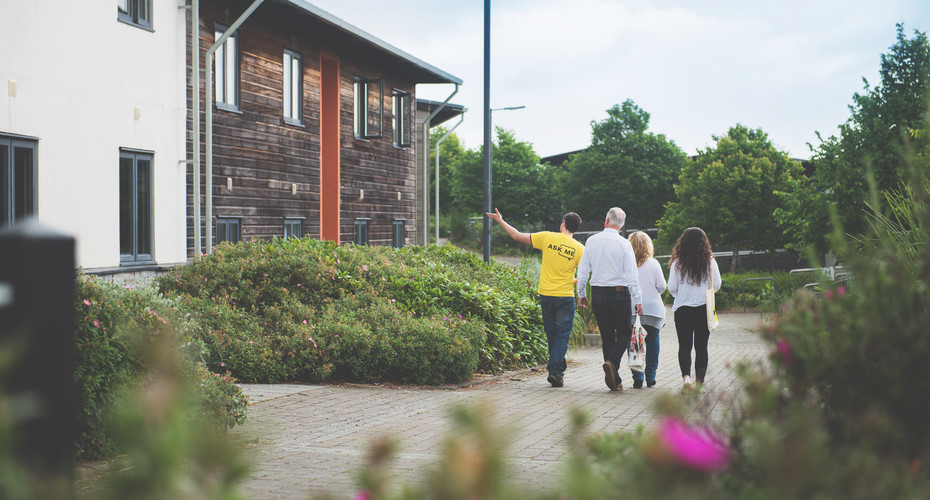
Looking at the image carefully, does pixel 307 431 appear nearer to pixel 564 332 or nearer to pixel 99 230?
pixel 564 332

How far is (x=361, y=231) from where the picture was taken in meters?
23.2

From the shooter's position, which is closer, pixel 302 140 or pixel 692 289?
pixel 692 289

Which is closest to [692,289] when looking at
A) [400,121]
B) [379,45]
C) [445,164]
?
[379,45]

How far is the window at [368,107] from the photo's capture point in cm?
2262

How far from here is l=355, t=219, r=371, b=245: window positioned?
22828 mm

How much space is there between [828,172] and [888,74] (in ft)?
8.85

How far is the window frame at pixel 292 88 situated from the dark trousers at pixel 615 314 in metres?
11.1

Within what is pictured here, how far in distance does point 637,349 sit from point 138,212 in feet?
28.1

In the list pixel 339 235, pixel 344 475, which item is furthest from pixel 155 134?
pixel 344 475

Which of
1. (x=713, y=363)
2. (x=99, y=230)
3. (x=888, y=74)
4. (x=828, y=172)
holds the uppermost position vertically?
(x=888, y=74)

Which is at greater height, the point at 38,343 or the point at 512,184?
the point at 512,184

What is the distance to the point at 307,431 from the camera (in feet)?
23.0

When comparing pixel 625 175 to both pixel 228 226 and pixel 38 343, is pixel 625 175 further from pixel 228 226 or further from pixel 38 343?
pixel 38 343

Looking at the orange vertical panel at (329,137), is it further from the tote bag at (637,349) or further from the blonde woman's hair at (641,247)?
the tote bag at (637,349)
